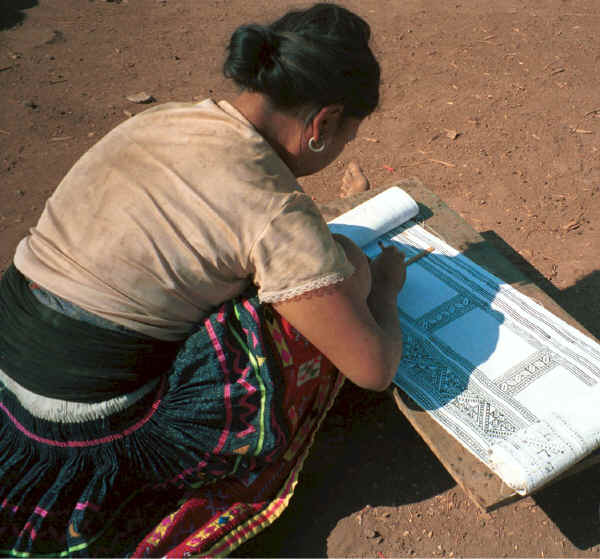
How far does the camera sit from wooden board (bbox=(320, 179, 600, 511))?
1.67 m

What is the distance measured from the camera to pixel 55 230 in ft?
4.99

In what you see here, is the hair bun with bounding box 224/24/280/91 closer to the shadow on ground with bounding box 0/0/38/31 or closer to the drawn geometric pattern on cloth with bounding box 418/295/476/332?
the drawn geometric pattern on cloth with bounding box 418/295/476/332

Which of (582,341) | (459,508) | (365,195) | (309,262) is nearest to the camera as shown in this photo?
(309,262)

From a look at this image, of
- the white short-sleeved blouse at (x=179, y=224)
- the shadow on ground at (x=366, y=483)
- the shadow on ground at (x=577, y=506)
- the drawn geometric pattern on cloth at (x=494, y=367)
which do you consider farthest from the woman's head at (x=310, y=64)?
the shadow on ground at (x=577, y=506)

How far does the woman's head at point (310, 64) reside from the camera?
1.45 metres

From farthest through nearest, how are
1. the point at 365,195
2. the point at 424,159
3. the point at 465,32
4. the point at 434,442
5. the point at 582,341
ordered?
1. the point at 465,32
2. the point at 424,159
3. the point at 365,195
4. the point at 582,341
5. the point at 434,442

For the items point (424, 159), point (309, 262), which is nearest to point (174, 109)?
point (309, 262)

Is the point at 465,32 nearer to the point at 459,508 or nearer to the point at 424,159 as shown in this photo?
the point at 424,159

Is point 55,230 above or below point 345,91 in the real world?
below

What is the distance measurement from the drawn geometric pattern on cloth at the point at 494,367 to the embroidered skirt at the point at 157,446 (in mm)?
422

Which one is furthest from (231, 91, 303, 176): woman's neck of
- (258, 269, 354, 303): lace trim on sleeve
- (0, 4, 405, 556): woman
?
(258, 269, 354, 303): lace trim on sleeve

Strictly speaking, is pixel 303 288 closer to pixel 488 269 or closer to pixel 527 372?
pixel 527 372

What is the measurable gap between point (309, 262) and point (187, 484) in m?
0.85

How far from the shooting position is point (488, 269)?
226 cm
